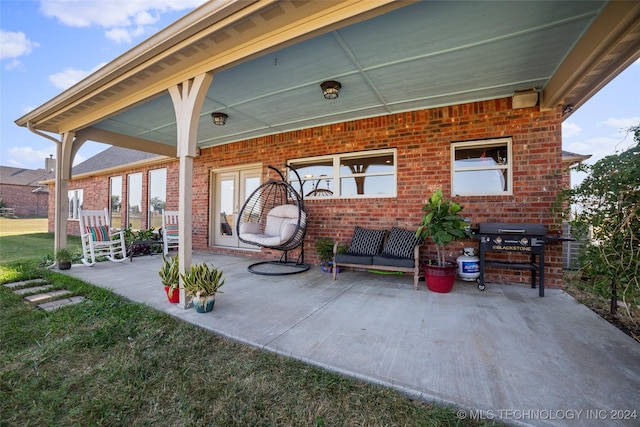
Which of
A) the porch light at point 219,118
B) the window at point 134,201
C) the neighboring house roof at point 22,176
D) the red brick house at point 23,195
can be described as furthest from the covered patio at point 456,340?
the neighboring house roof at point 22,176

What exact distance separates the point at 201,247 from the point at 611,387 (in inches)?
285

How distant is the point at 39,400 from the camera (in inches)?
57.7

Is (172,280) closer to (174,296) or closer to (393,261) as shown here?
(174,296)

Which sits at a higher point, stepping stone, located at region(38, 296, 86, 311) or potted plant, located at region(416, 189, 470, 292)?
potted plant, located at region(416, 189, 470, 292)

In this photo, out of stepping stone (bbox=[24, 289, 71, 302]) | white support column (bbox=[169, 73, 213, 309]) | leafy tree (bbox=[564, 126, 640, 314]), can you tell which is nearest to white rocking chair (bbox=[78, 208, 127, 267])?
stepping stone (bbox=[24, 289, 71, 302])

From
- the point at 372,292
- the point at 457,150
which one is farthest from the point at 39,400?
the point at 457,150

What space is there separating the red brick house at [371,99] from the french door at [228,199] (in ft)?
0.93

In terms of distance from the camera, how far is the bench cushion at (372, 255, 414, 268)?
3.59 metres

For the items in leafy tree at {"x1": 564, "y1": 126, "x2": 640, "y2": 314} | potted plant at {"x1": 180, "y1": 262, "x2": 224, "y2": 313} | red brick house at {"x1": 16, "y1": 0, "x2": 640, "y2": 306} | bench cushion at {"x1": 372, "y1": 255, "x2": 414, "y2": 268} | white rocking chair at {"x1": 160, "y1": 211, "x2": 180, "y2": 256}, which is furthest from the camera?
white rocking chair at {"x1": 160, "y1": 211, "x2": 180, "y2": 256}

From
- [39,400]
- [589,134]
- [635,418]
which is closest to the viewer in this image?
[635,418]

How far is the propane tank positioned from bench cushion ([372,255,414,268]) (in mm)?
741

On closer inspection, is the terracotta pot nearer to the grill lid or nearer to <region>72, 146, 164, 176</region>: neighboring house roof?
the grill lid

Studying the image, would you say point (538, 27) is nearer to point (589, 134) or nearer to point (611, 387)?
point (611, 387)

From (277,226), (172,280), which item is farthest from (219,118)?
(172,280)
